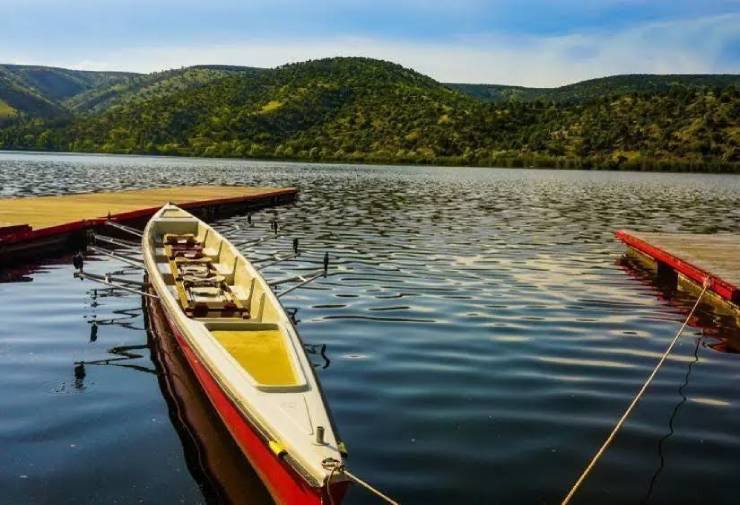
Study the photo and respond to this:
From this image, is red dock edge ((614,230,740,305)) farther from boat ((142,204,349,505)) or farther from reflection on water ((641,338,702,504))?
boat ((142,204,349,505))

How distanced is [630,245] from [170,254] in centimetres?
1574

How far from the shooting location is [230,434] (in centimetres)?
838

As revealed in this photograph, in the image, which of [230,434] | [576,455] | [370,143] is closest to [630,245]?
[576,455]

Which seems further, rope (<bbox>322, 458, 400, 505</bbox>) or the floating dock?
the floating dock

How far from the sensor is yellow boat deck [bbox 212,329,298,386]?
8.09m

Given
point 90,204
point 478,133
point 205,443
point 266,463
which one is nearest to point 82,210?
point 90,204

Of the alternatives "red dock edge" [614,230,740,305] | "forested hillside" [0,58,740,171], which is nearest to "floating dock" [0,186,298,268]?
"red dock edge" [614,230,740,305]

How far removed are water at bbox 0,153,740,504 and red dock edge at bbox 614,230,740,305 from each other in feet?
2.23

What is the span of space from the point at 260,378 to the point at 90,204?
2700cm

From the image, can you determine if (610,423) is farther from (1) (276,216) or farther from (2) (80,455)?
(1) (276,216)

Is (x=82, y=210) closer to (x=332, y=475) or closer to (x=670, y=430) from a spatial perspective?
(x=670, y=430)

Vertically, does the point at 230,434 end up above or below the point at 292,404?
below

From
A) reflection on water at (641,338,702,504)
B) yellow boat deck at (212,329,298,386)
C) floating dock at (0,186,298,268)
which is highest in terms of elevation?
yellow boat deck at (212,329,298,386)

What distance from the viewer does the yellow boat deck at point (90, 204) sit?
2608 centimetres
